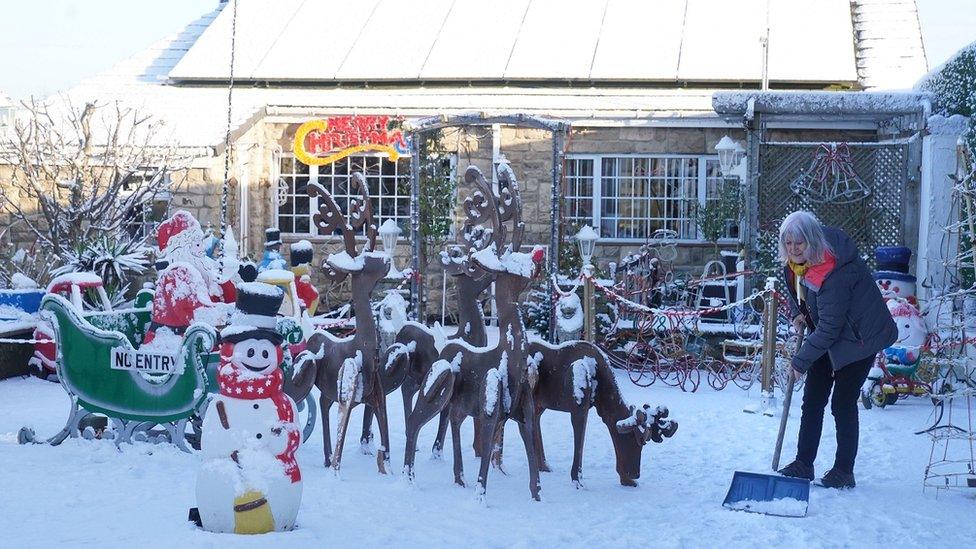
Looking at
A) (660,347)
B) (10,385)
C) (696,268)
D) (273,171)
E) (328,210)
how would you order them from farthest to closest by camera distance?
(273,171)
(696,268)
(660,347)
(10,385)
(328,210)

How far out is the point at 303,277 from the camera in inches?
393

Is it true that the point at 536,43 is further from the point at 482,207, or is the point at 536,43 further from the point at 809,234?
the point at 809,234

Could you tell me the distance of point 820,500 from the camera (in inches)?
232

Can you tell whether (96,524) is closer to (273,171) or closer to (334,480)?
(334,480)

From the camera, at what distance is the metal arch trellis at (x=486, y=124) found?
10.9m

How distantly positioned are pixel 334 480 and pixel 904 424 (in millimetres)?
4248

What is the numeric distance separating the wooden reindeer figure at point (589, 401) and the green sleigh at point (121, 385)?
2015 mm

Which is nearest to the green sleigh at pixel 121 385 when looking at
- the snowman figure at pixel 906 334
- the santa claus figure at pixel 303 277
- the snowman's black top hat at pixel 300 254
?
the santa claus figure at pixel 303 277

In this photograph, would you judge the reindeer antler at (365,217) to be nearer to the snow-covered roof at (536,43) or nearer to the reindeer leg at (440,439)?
the reindeer leg at (440,439)

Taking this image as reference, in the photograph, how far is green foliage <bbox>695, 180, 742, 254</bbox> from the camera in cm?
1353

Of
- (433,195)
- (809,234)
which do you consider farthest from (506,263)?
(433,195)

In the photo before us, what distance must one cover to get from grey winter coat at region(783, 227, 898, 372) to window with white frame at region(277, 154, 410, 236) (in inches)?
368

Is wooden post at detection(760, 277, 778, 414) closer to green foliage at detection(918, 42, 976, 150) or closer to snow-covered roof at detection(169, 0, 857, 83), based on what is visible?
green foliage at detection(918, 42, 976, 150)

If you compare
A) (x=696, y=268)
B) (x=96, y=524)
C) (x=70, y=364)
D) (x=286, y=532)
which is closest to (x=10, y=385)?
(x=70, y=364)
